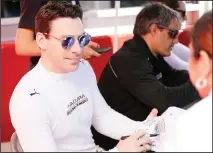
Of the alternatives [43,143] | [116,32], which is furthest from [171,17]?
[116,32]

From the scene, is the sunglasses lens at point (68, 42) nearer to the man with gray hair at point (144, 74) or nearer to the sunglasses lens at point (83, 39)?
the sunglasses lens at point (83, 39)

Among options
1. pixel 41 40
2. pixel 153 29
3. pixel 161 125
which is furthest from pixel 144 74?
pixel 41 40

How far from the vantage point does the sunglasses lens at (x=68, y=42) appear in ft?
3.62

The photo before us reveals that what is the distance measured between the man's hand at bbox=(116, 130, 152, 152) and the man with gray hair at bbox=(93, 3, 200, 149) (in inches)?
17.6

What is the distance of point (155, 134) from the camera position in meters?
1.12

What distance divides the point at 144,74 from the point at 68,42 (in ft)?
1.64

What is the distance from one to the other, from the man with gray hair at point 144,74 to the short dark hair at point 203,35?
0.65 metres

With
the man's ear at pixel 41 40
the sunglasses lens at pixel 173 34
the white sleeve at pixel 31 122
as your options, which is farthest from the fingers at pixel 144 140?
the sunglasses lens at pixel 173 34

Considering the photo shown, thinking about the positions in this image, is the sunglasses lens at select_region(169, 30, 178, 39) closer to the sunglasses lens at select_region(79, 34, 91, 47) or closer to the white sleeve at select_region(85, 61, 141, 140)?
the white sleeve at select_region(85, 61, 141, 140)

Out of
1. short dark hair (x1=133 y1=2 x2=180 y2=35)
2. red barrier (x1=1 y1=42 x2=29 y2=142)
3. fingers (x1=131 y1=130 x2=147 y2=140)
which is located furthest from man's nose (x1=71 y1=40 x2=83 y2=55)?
red barrier (x1=1 y1=42 x2=29 y2=142)

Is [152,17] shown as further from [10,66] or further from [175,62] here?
[10,66]

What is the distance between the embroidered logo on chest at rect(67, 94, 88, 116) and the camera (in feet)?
3.86

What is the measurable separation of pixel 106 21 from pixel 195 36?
2.67 meters

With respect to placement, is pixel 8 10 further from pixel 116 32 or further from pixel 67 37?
pixel 67 37
